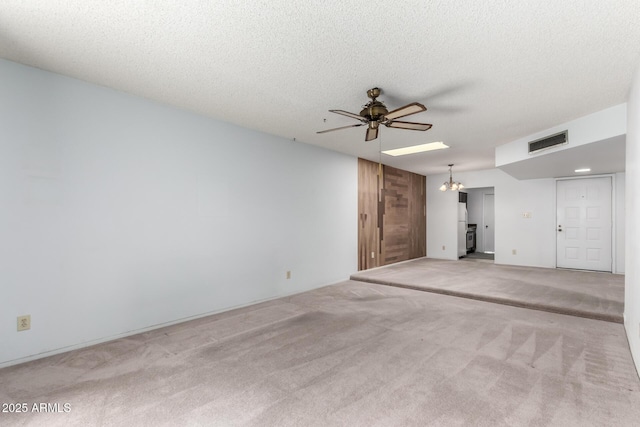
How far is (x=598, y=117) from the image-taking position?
3.70 metres

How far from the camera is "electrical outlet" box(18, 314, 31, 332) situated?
2.59 m

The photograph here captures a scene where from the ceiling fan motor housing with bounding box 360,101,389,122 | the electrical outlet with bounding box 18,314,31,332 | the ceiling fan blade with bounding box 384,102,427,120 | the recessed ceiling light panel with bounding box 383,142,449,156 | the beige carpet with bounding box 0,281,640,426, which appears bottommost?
the beige carpet with bounding box 0,281,640,426

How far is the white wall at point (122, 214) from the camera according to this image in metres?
2.62

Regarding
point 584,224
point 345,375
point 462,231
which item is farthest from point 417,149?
point 345,375

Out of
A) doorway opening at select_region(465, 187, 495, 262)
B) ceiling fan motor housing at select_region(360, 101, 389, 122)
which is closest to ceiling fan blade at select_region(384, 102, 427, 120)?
ceiling fan motor housing at select_region(360, 101, 389, 122)

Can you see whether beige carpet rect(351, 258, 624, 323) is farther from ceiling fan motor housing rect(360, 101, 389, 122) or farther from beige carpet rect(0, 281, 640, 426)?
ceiling fan motor housing rect(360, 101, 389, 122)

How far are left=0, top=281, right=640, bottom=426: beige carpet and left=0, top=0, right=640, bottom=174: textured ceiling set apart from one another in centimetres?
254

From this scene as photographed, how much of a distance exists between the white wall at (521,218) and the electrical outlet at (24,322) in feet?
28.1

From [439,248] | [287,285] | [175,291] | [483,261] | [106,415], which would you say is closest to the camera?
[106,415]

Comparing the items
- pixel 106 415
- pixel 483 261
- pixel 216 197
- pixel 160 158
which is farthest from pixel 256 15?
pixel 483 261

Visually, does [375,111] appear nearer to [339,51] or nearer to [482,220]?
[339,51]

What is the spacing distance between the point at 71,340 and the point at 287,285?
2768 mm

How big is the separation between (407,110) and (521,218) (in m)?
6.12

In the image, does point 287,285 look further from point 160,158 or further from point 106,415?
point 106,415
